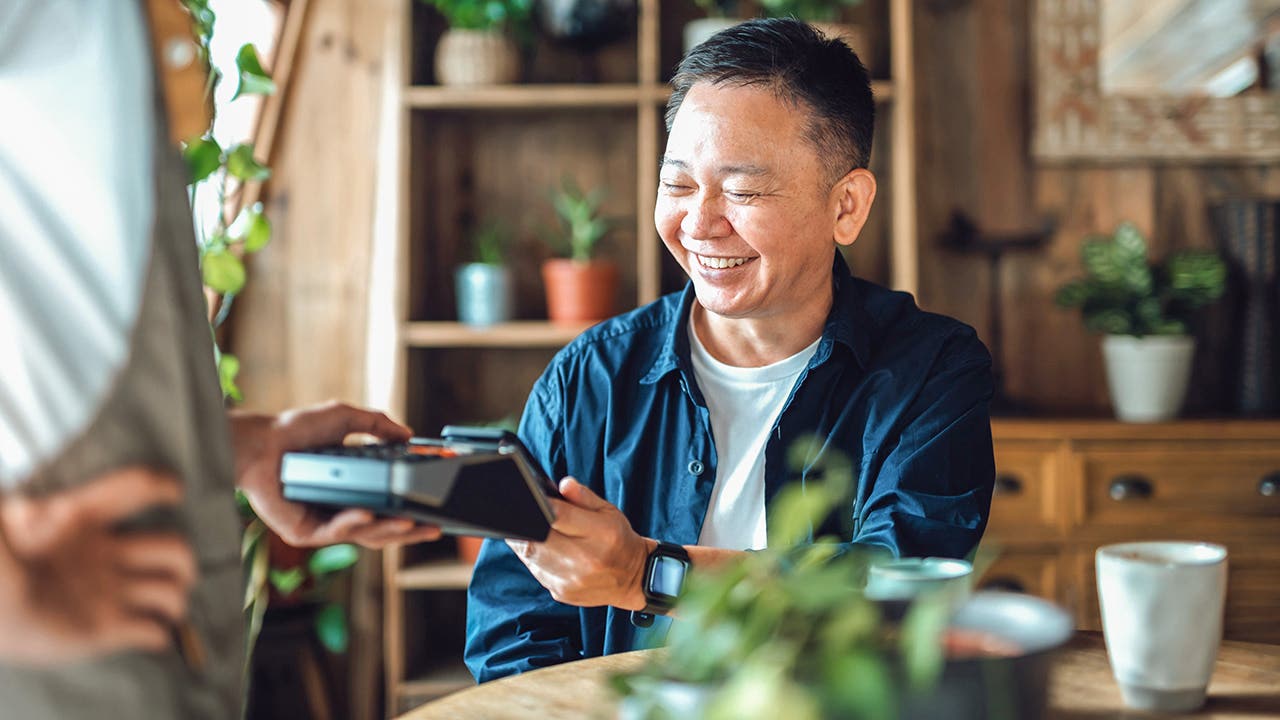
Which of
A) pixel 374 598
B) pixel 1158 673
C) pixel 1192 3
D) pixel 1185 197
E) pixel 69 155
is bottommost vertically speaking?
pixel 374 598

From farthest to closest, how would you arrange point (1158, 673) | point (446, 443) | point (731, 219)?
1. point (731, 219)
2. point (446, 443)
3. point (1158, 673)

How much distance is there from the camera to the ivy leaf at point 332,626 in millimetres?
2688

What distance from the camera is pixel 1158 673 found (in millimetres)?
876

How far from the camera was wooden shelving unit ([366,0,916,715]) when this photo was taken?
8.77 ft

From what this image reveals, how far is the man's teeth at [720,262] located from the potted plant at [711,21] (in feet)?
3.82

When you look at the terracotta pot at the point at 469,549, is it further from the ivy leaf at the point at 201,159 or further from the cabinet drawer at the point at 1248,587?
the cabinet drawer at the point at 1248,587

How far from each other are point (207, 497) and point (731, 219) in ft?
3.19

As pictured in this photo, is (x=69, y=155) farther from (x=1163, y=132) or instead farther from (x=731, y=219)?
(x=1163, y=132)

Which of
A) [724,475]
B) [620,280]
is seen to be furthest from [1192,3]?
[724,475]

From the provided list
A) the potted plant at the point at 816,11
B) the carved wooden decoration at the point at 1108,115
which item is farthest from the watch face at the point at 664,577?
the carved wooden decoration at the point at 1108,115

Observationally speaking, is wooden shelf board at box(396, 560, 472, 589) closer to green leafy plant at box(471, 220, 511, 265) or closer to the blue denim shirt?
green leafy plant at box(471, 220, 511, 265)

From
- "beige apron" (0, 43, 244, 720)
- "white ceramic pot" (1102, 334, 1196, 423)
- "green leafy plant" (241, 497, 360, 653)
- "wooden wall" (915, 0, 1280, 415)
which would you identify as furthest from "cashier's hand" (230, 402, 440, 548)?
"wooden wall" (915, 0, 1280, 415)

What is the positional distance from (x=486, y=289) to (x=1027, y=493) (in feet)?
4.36

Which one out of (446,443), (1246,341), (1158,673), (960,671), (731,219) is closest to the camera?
(960,671)
